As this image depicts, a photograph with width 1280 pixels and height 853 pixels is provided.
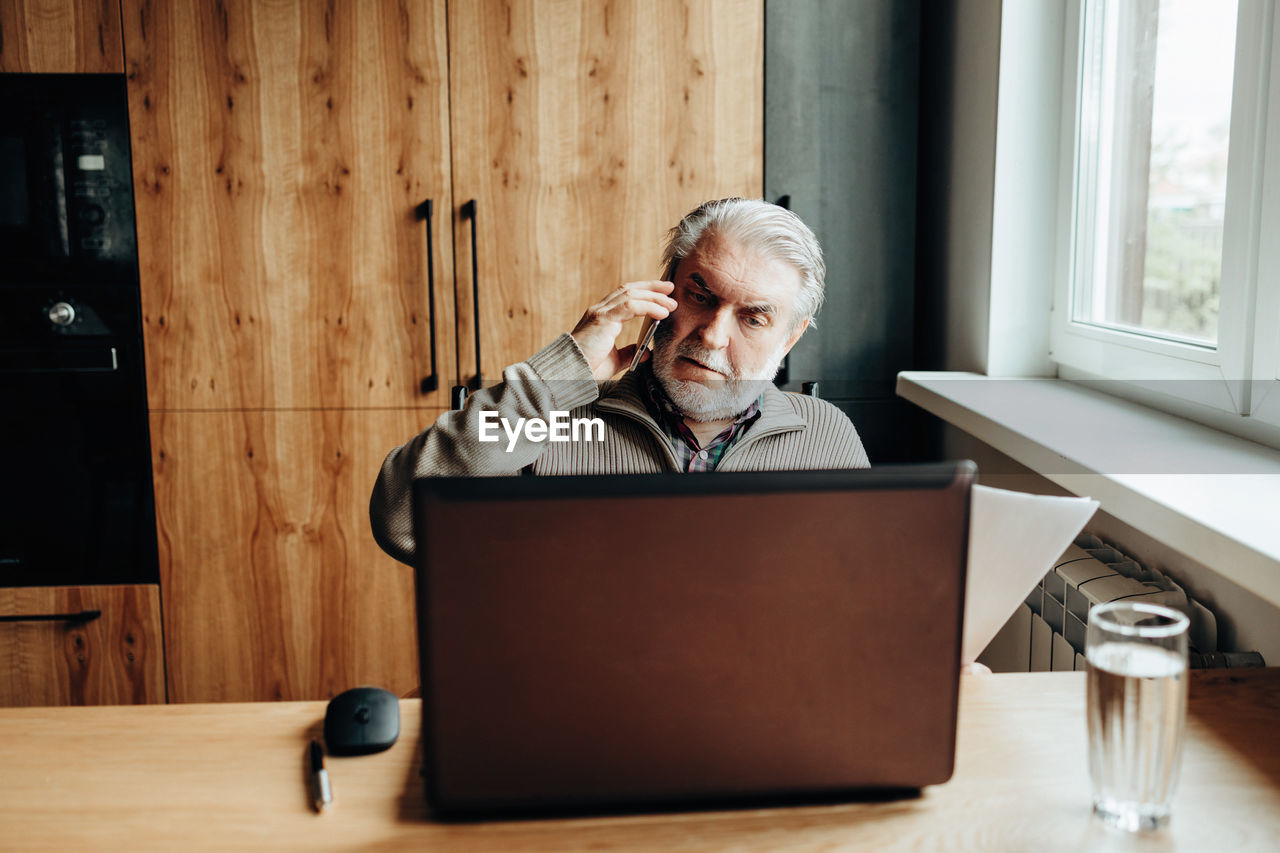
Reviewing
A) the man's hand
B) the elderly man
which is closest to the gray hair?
the elderly man

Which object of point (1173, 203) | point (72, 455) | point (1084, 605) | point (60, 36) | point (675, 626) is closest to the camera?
point (675, 626)

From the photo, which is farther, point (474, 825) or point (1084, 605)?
point (1084, 605)

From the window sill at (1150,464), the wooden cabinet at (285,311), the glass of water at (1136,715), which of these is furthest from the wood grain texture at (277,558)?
the glass of water at (1136,715)

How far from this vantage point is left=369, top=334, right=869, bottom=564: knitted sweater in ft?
4.58

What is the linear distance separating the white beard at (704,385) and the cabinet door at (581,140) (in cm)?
66

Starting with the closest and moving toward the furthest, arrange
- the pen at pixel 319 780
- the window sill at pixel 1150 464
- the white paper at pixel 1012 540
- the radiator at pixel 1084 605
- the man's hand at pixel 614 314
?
the pen at pixel 319 780 → the white paper at pixel 1012 540 → the window sill at pixel 1150 464 → the radiator at pixel 1084 605 → the man's hand at pixel 614 314

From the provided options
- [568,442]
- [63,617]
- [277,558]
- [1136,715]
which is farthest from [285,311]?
[1136,715]

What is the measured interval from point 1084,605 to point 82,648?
2207 millimetres

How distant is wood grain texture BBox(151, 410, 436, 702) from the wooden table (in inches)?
53.5

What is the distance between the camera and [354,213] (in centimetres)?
226

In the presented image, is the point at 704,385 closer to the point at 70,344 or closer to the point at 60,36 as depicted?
the point at 70,344

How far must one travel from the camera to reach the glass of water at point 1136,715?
75 cm

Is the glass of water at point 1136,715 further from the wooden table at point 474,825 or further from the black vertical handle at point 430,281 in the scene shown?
the black vertical handle at point 430,281

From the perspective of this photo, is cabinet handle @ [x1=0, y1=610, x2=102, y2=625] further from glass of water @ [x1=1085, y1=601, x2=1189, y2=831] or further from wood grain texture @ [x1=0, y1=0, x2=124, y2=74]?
glass of water @ [x1=1085, y1=601, x2=1189, y2=831]
